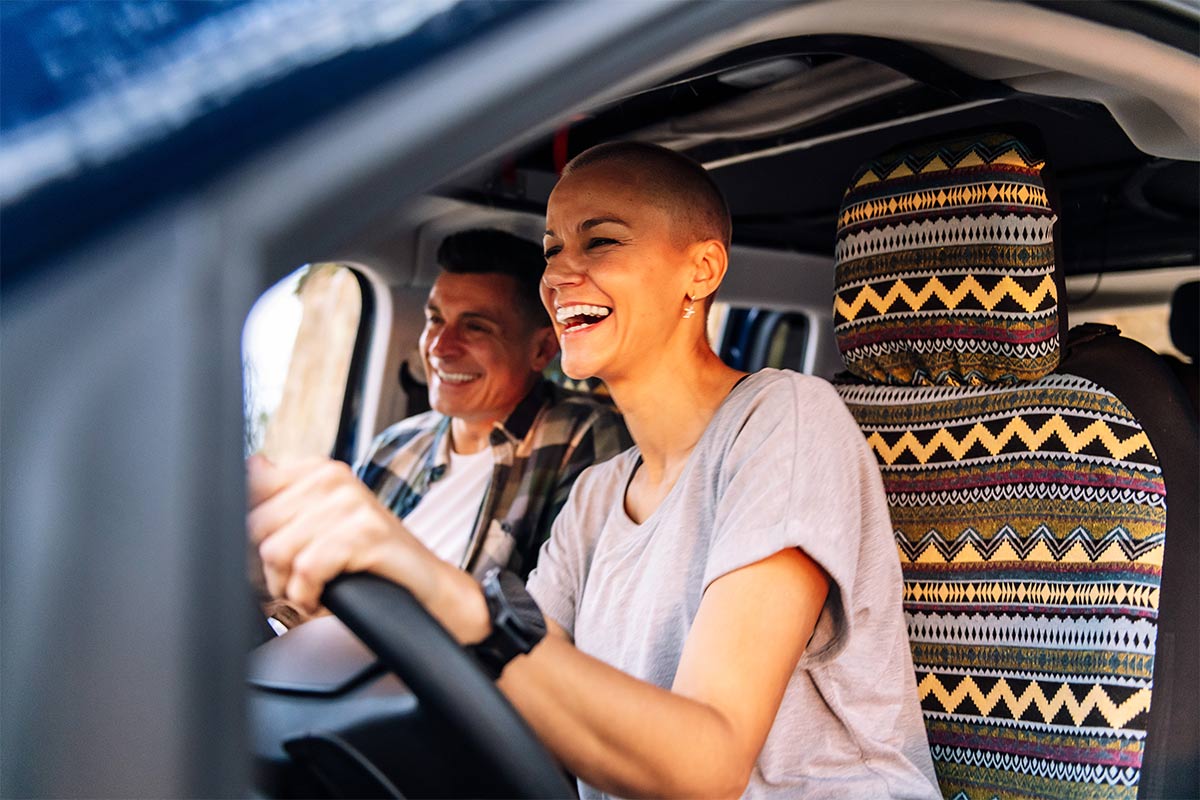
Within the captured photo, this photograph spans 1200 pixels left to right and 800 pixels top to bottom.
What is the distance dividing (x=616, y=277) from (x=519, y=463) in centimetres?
105

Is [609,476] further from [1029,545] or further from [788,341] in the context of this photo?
[788,341]

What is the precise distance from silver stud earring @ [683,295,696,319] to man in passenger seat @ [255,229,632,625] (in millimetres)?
885

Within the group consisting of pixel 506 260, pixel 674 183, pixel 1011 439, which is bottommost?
pixel 1011 439

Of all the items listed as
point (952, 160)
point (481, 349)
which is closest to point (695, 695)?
point (952, 160)

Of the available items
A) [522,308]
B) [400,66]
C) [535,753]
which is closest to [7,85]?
[400,66]

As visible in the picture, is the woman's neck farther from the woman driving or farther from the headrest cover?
the headrest cover

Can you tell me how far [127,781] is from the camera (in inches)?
25.3

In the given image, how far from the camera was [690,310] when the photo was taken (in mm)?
1816

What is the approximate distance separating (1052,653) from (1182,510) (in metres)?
0.27

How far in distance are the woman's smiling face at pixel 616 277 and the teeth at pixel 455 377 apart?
3.76ft

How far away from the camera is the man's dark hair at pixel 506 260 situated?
2.94 m

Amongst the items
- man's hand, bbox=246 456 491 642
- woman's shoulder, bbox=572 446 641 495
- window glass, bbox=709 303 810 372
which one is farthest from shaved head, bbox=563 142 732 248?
window glass, bbox=709 303 810 372

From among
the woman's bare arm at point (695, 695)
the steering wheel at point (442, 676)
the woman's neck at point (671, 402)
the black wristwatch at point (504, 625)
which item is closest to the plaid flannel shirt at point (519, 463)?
the woman's neck at point (671, 402)

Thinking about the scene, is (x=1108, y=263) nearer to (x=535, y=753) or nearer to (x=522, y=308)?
(x=522, y=308)
